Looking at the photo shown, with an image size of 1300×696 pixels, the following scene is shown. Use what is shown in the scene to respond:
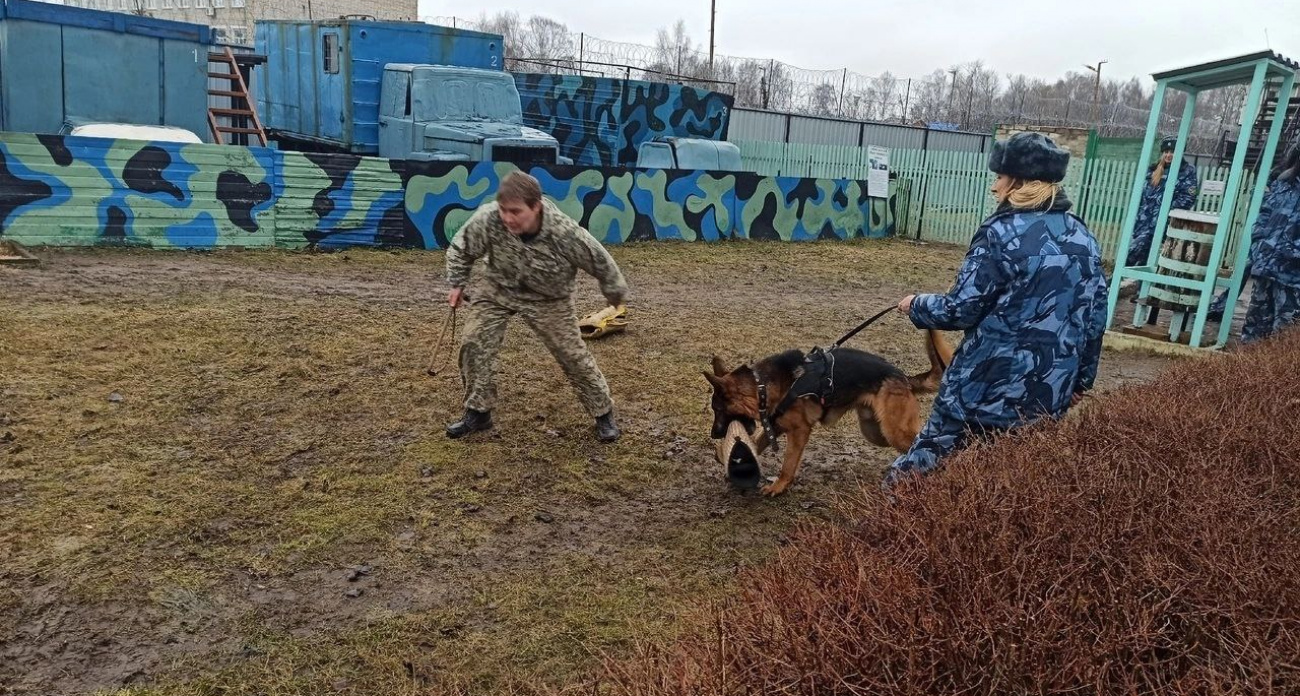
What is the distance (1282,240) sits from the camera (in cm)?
738

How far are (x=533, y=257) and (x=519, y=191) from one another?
0.40 m

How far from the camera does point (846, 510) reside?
8.87ft

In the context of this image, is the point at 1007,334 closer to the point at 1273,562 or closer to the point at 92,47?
the point at 1273,562

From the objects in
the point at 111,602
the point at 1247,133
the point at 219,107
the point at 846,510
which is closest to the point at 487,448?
the point at 111,602

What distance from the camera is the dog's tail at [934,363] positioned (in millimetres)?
4094

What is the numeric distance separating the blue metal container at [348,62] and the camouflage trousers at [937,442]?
13.3m

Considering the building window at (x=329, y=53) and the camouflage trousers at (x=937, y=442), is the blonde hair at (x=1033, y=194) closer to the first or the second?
the camouflage trousers at (x=937, y=442)

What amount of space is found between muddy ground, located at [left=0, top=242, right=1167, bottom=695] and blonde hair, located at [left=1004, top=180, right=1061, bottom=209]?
181 centimetres

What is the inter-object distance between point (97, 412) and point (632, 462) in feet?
10.5

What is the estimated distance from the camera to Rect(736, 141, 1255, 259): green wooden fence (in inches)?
584

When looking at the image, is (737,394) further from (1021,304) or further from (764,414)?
(1021,304)

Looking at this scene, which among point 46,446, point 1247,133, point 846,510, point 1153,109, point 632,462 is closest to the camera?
point 846,510

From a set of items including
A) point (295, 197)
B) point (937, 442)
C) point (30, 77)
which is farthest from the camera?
point (30, 77)

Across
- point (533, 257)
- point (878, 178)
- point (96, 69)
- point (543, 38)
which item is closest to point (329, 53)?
point (96, 69)
